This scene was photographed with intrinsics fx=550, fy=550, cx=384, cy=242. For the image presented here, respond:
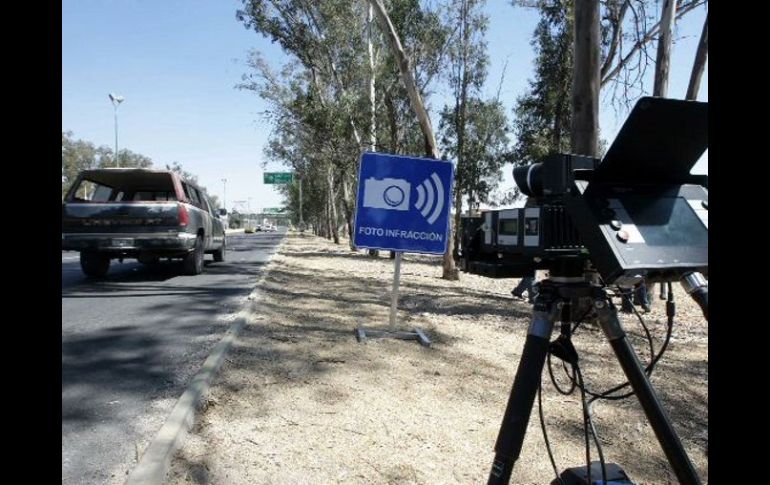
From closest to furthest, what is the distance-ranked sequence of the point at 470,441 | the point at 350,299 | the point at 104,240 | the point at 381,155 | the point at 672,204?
the point at 672,204 → the point at 470,441 → the point at 381,155 → the point at 350,299 → the point at 104,240

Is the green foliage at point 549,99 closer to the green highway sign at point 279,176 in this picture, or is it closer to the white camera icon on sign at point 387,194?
the white camera icon on sign at point 387,194

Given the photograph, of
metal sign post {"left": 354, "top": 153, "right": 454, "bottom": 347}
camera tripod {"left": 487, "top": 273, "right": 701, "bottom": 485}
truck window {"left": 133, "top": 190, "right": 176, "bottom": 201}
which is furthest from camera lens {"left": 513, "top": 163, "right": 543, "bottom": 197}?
truck window {"left": 133, "top": 190, "right": 176, "bottom": 201}

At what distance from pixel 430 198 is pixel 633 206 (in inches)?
170

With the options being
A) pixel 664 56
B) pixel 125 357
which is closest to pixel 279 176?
pixel 664 56

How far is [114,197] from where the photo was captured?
11.3 m

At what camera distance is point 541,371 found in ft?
5.72

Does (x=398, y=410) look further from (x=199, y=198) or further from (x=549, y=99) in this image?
(x=549, y=99)

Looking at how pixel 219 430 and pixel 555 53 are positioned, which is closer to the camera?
pixel 219 430

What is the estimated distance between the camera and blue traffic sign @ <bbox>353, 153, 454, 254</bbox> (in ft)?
19.0

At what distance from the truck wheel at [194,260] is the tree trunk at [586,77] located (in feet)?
25.2

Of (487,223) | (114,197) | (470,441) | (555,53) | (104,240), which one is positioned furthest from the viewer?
(555,53)
